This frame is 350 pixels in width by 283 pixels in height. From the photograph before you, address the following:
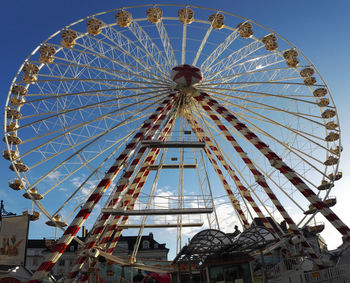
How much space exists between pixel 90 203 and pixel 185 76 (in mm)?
9795

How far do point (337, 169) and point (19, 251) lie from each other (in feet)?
73.9

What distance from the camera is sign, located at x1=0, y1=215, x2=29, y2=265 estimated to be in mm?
23453

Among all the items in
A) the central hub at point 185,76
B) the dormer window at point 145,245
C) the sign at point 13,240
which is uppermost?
the central hub at point 185,76

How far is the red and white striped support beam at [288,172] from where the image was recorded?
16.1 metres

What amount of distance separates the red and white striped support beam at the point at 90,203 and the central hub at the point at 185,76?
92cm

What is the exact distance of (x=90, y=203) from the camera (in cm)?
1666

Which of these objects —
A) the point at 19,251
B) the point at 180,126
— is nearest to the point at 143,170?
the point at 180,126

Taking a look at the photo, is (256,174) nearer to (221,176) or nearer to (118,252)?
(221,176)

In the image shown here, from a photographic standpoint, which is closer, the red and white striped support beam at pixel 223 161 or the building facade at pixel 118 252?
the red and white striped support beam at pixel 223 161

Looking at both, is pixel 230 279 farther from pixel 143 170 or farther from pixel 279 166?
pixel 143 170

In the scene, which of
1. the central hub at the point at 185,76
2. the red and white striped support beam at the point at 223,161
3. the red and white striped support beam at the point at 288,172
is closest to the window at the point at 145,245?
the red and white striped support beam at the point at 223,161

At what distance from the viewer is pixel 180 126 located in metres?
23.4

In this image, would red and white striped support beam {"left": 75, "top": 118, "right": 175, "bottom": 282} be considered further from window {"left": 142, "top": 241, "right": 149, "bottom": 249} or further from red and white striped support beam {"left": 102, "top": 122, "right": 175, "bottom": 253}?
window {"left": 142, "top": 241, "right": 149, "bottom": 249}

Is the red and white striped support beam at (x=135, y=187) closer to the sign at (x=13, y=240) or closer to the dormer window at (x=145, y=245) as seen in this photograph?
the sign at (x=13, y=240)
